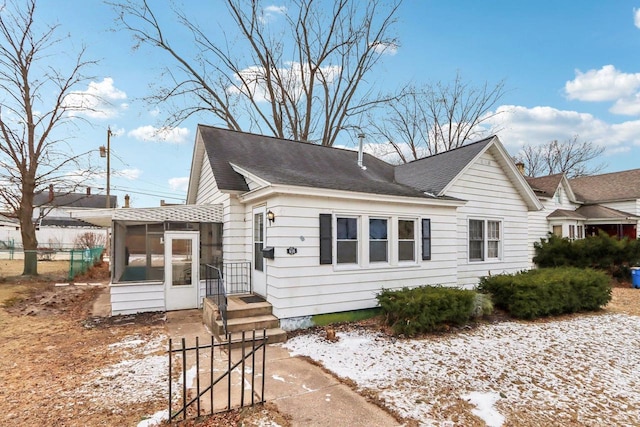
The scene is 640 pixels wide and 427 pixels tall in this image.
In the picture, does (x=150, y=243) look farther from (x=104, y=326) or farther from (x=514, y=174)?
(x=514, y=174)

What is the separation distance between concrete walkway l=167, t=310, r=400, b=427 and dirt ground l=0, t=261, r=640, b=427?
278 millimetres

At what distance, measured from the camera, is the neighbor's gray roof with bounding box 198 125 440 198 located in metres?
8.29

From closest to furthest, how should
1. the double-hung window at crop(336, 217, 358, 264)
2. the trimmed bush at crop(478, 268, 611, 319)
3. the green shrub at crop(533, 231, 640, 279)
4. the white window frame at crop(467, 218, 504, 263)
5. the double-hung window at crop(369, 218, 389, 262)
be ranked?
the double-hung window at crop(336, 217, 358, 264)
the double-hung window at crop(369, 218, 389, 262)
the trimmed bush at crop(478, 268, 611, 319)
the white window frame at crop(467, 218, 504, 263)
the green shrub at crop(533, 231, 640, 279)

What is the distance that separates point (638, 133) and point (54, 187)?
3556cm

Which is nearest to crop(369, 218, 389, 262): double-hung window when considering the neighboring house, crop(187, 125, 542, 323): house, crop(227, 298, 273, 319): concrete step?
crop(187, 125, 542, 323): house

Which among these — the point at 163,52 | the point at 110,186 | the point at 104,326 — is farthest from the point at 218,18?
the point at 104,326

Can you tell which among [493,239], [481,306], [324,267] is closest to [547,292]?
[481,306]

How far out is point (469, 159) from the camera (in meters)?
9.87

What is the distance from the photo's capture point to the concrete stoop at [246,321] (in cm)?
608

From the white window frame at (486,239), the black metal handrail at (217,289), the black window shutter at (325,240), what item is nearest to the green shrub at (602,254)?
the white window frame at (486,239)

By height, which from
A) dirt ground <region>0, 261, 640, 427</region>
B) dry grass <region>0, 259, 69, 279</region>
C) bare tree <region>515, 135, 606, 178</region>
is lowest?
dry grass <region>0, 259, 69, 279</region>

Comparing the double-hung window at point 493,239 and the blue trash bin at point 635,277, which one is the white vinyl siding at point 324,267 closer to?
the double-hung window at point 493,239

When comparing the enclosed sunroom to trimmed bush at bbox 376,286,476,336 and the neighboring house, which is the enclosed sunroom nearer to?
trimmed bush at bbox 376,286,476,336

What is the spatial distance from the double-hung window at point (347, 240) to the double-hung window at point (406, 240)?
1.32m
